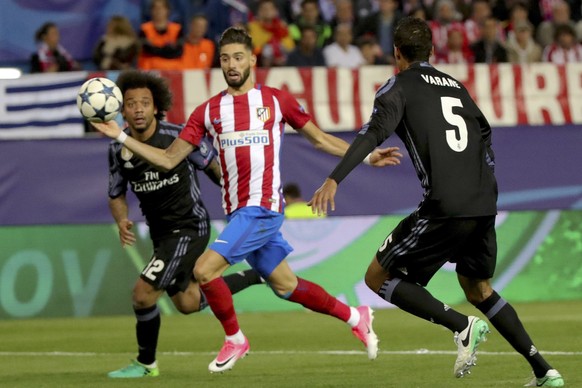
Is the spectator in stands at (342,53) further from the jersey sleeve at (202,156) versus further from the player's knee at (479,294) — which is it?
the player's knee at (479,294)

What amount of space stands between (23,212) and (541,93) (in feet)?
22.2

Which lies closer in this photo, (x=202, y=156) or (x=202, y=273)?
(x=202, y=273)

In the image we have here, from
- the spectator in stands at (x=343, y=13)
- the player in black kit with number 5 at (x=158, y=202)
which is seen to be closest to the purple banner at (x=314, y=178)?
the spectator in stands at (x=343, y=13)

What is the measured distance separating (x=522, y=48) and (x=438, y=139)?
12.0 m

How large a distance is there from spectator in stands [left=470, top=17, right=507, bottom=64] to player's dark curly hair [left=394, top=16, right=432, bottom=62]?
11.4m

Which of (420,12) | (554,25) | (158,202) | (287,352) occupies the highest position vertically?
(420,12)

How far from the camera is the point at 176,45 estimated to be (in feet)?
56.2

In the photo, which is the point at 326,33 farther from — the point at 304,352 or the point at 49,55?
the point at 304,352

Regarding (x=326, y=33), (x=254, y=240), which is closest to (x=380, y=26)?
(x=326, y=33)

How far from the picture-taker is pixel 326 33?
1873cm

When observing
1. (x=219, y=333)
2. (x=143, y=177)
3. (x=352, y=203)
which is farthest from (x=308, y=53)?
(x=143, y=177)

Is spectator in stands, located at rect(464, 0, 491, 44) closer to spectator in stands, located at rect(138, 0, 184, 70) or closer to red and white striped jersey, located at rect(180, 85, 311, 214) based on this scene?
spectator in stands, located at rect(138, 0, 184, 70)

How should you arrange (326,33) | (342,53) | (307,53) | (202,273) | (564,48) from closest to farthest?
1. (202,273)
2. (307,53)
3. (342,53)
4. (326,33)
5. (564,48)

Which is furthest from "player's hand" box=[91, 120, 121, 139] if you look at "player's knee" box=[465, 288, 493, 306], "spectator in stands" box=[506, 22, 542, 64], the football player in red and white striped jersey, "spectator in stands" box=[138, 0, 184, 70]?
"spectator in stands" box=[506, 22, 542, 64]
